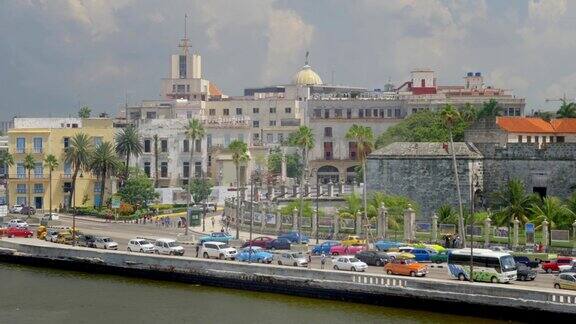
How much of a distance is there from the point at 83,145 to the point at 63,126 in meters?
11.9

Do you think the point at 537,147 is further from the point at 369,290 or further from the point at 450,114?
the point at 369,290

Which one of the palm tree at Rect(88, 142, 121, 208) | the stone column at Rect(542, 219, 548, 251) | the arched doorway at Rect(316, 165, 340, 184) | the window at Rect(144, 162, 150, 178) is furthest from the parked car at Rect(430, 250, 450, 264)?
the arched doorway at Rect(316, 165, 340, 184)

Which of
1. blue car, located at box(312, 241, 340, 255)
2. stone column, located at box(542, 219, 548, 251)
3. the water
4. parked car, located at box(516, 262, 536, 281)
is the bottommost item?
the water

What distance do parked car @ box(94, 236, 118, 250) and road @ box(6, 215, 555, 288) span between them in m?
1.01

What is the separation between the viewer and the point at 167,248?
231 feet

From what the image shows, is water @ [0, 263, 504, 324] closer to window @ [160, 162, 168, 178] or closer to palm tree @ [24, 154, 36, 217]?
palm tree @ [24, 154, 36, 217]

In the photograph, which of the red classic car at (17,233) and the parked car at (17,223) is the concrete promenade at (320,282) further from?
the parked car at (17,223)

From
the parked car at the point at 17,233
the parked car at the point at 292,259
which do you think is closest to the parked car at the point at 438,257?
the parked car at the point at 292,259

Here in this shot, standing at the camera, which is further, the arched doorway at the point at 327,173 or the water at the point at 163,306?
the arched doorway at the point at 327,173

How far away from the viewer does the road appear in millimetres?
61062

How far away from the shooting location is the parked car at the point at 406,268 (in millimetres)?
57656

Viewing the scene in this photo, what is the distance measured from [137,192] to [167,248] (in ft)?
122

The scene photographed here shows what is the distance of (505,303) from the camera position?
5075cm

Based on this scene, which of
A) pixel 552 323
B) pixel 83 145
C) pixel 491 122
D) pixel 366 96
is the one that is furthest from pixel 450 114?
pixel 366 96
